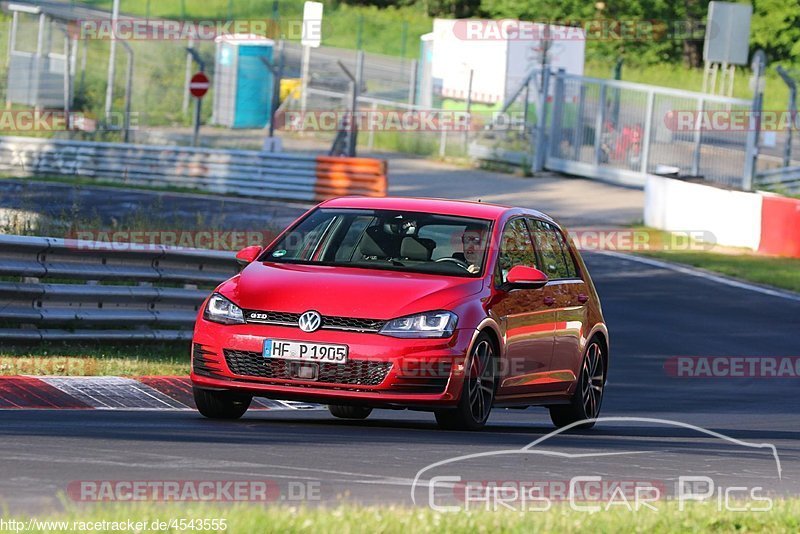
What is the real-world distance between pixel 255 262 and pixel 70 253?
332 cm

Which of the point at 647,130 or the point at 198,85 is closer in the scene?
the point at 647,130

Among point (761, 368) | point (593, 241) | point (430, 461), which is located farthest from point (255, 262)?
point (593, 241)

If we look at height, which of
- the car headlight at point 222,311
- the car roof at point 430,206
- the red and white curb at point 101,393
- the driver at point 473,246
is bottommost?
the red and white curb at point 101,393

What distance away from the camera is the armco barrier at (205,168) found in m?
31.9

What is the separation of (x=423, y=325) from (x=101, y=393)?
2.95 m

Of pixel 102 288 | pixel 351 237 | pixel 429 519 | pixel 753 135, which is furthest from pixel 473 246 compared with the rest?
pixel 753 135

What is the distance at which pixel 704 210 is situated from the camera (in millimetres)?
28562

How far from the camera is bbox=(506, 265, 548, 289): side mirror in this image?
34.4ft

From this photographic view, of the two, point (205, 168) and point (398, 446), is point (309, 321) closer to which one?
point (398, 446)

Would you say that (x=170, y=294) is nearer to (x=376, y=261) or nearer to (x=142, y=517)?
(x=376, y=261)

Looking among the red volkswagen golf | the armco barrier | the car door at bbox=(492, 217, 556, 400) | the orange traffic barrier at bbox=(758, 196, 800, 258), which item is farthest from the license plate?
the armco barrier

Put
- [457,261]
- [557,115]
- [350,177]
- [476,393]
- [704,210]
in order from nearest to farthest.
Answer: [476,393] → [457,261] → [704,210] → [350,177] → [557,115]

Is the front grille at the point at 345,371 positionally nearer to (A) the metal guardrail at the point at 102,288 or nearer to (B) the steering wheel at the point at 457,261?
(B) the steering wheel at the point at 457,261

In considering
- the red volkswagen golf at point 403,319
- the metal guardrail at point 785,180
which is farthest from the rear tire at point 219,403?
the metal guardrail at point 785,180
